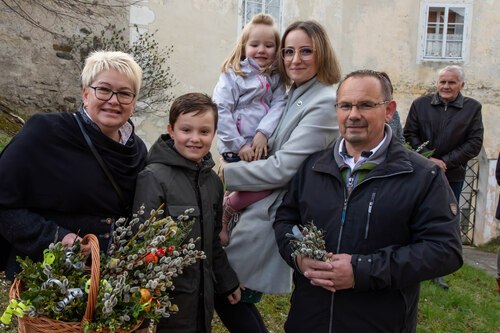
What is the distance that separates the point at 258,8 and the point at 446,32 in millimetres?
4588

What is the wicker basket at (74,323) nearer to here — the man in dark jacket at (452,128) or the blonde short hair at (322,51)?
the blonde short hair at (322,51)

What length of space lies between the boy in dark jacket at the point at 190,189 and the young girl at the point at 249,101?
23cm

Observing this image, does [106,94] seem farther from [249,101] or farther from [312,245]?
[312,245]

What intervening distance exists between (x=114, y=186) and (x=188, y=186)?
0.38 metres

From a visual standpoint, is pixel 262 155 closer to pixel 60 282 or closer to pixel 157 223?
pixel 157 223

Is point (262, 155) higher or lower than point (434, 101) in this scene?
lower

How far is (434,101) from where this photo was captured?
612 cm

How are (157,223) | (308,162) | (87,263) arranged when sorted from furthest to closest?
(308,162) < (87,263) < (157,223)

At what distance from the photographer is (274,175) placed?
9.34ft

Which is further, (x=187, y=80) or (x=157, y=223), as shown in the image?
(x=187, y=80)

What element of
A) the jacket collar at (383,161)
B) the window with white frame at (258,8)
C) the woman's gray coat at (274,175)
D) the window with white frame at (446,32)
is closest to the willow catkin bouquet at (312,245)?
the jacket collar at (383,161)

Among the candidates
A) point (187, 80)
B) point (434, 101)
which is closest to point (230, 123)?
point (434, 101)

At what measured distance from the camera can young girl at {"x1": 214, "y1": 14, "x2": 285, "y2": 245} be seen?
2998mm

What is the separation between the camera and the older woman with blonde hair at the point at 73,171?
7.48 ft
